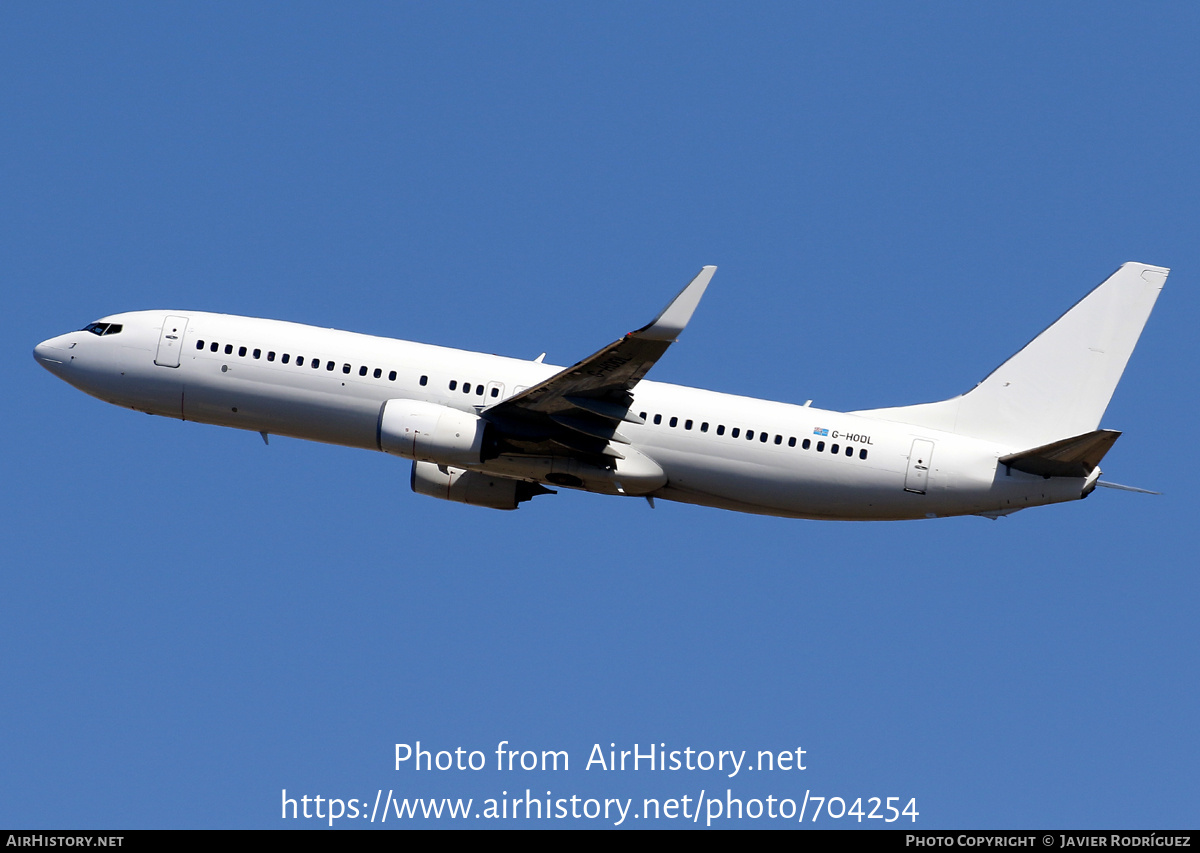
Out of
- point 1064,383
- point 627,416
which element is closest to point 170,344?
point 627,416

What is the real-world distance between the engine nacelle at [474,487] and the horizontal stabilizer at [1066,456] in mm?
14104

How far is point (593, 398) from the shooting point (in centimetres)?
3803

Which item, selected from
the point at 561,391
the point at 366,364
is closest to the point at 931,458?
the point at 561,391

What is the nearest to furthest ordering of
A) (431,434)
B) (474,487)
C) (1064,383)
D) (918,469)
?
(431,434) → (918,469) → (1064,383) → (474,487)

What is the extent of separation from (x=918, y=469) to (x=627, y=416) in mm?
8433

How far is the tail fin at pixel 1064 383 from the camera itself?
4138 centimetres

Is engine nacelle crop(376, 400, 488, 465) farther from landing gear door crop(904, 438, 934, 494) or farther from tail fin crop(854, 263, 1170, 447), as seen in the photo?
landing gear door crop(904, 438, 934, 494)

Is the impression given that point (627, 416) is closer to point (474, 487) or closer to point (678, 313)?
point (678, 313)

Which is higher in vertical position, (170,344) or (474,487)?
(170,344)

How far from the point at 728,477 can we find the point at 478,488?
8.28 meters

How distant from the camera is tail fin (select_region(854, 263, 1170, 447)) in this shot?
41.4 meters

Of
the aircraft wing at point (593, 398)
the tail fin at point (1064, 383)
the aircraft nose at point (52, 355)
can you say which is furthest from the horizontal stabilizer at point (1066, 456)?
the aircraft nose at point (52, 355)

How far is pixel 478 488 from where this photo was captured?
4300 centimetres
